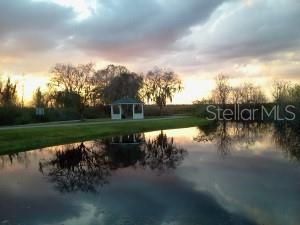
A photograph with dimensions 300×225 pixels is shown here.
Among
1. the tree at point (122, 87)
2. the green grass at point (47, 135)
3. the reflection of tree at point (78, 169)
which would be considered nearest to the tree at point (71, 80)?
the tree at point (122, 87)

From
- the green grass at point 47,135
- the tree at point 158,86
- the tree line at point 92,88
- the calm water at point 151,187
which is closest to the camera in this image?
the calm water at point 151,187

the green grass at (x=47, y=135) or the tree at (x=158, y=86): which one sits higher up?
the tree at (x=158, y=86)

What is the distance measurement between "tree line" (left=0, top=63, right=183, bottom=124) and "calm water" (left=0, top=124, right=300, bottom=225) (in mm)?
20097

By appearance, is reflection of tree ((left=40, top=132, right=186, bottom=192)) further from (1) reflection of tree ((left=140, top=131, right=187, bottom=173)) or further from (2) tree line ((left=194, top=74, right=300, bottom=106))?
(2) tree line ((left=194, top=74, right=300, bottom=106))

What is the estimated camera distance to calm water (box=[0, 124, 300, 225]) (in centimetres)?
797

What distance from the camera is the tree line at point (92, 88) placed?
4525cm

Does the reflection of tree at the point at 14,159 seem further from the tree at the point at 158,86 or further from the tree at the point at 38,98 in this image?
the tree at the point at 158,86

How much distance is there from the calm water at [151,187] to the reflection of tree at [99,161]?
35 millimetres

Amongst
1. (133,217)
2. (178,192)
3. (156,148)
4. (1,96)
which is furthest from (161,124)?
(133,217)

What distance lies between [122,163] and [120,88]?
137 feet

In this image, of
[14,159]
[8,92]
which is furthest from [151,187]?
[8,92]

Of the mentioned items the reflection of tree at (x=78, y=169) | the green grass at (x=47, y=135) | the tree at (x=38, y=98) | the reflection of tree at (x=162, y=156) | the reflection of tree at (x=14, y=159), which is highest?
the tree at (x=38, y=98)

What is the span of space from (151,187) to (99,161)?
18.5ft

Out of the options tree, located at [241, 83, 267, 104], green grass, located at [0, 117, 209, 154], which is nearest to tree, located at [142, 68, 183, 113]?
tree, located at [241, 83, 267, 104]
